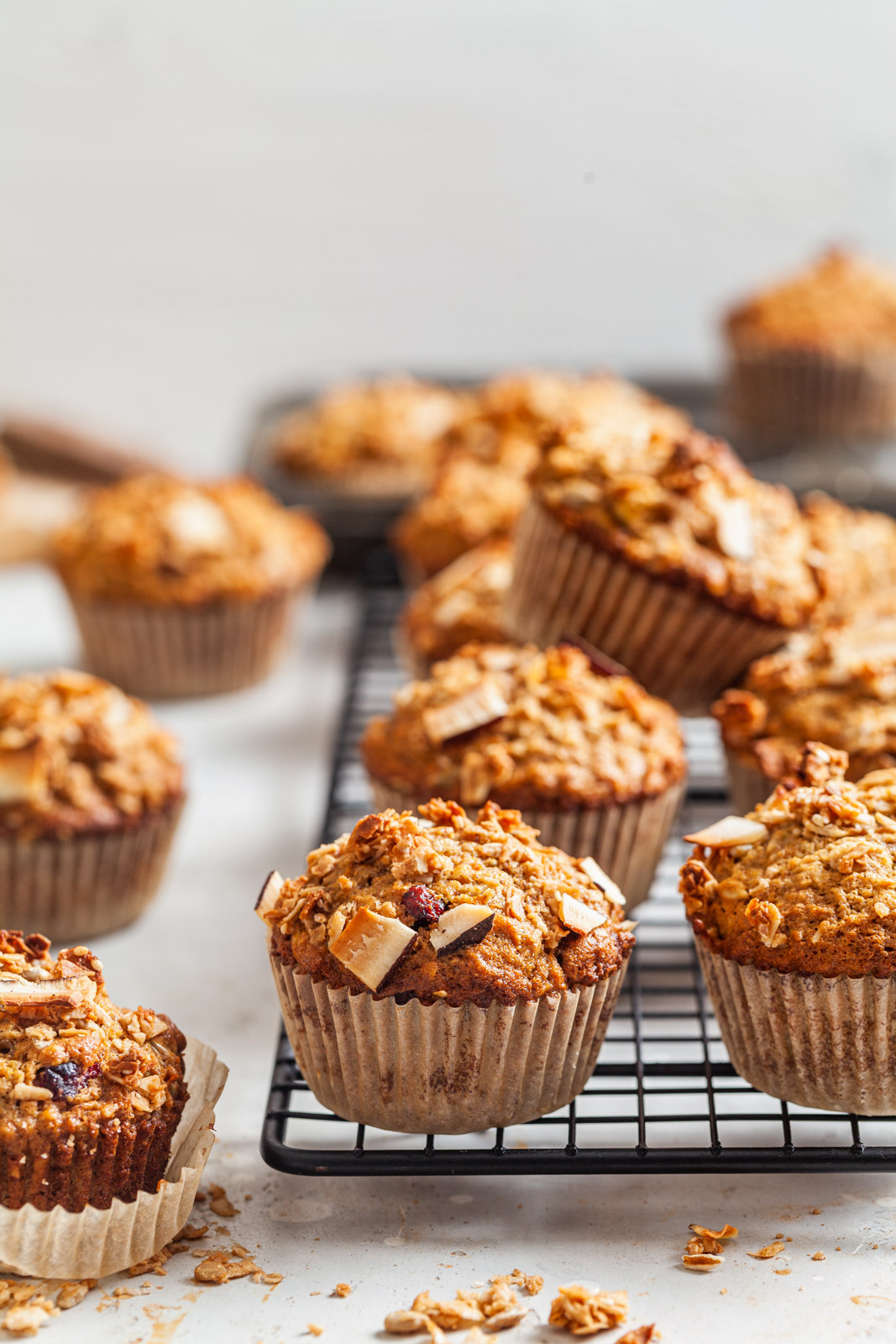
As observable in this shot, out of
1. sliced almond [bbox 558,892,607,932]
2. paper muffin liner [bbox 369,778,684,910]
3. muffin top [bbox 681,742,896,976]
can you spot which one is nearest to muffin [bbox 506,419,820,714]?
paper muffin liner [bbox 369,778,684,910]

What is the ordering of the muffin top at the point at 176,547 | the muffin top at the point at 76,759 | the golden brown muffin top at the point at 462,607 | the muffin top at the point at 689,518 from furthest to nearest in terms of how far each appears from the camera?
the muffin top at the point at 176,547, the golden brown muffin top at the point at 462,607, the muffin top at the point at 689,518, the muffin top at the point at 76,759

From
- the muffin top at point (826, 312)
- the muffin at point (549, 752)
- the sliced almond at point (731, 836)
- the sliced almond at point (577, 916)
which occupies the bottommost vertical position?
the muffin at point (549, 752)

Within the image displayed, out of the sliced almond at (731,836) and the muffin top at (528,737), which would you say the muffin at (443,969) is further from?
the muffin top at (528,737)

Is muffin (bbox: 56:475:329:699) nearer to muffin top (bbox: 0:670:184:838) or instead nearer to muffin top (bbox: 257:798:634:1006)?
muffin top (bbox: 0:670:184:838)

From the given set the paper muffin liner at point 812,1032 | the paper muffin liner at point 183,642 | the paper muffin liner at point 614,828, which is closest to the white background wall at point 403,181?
the paper muffin liner at point 183,642

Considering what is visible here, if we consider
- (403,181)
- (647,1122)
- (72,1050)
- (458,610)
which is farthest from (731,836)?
(403,181)

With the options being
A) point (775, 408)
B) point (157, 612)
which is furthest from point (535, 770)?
point (775, 408)

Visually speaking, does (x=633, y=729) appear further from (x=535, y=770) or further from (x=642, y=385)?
(x=642, y=385)
